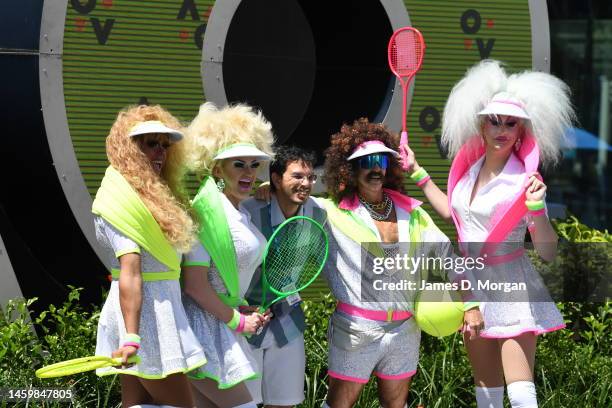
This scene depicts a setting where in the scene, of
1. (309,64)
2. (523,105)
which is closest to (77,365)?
(523,105)

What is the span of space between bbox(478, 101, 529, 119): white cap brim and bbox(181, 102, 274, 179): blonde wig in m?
1.05

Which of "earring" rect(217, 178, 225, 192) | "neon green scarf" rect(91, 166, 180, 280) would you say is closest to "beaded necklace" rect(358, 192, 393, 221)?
"earring" rect(217, 178, 225, 192)

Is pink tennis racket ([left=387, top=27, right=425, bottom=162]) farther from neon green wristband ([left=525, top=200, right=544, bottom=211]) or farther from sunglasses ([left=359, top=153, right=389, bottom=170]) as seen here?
neon green wristband ([left=525, top=200, right=544, bottom=211])

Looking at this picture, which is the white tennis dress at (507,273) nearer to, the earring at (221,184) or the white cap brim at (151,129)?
the earring at (221,184)

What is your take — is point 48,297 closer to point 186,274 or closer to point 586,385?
point 186,274

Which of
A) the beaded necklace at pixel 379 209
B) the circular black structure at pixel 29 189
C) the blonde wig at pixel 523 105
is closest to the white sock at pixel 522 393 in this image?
the beaded necklace at pixel 379 209

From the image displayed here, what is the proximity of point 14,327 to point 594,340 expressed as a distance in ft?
10.9

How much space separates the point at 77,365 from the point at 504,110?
89.6 inches

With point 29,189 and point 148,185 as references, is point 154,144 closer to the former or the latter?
point 148,185

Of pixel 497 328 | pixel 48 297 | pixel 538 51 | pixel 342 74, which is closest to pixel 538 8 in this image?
pixel 538 51

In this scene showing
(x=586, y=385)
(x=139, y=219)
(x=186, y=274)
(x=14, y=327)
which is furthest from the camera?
(x=586, y=385)

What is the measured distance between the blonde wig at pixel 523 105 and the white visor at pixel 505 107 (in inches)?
1.5

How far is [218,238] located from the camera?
4.56 m

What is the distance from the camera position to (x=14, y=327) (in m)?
5.72
